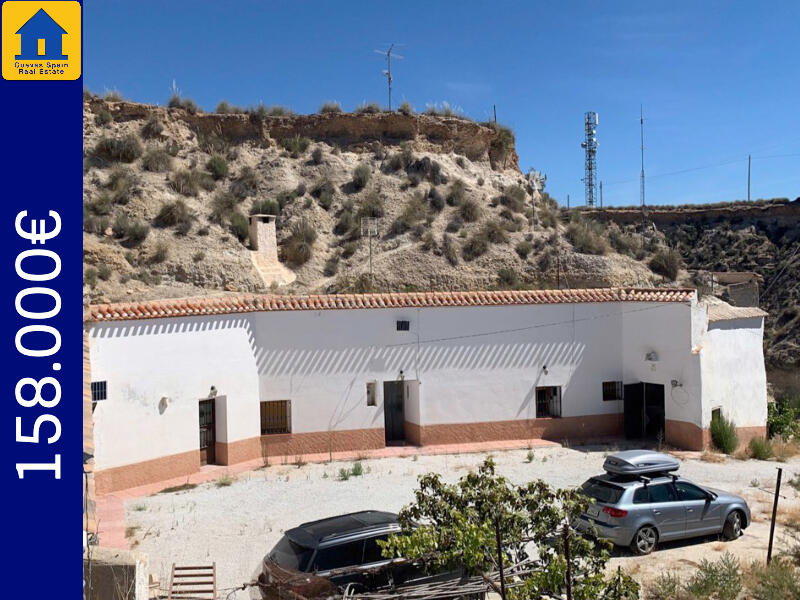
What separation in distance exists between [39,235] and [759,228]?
5140 cm

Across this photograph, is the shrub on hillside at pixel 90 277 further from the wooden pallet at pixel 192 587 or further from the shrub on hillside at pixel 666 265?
the shrub on hillside at pixel 666 265

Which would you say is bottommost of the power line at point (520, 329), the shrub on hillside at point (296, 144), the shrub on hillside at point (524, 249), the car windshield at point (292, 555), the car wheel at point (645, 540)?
the car wheel at point (645, 540)

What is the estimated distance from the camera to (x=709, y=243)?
4875 centimetres

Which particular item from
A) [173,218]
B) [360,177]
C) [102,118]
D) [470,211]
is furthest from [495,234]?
[102,118]

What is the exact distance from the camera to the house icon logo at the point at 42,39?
13.8ft

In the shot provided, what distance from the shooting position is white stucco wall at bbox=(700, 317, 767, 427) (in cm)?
1856

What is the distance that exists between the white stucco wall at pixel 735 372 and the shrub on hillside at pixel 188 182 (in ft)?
81.4

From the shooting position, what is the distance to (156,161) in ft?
112

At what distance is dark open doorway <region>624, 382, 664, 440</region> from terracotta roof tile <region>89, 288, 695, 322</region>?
261cm

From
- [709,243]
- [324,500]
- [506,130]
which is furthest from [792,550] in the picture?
[709,243]

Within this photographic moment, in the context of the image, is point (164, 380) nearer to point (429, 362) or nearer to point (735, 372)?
point (429, 362)

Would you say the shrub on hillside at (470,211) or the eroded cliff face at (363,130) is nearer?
the shrub on hillside at (470,211)

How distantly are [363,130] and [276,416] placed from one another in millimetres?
25449

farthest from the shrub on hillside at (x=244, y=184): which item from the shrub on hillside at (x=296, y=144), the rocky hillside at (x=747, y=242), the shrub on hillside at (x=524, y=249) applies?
the rocky hillside at (x=747, y=242)
